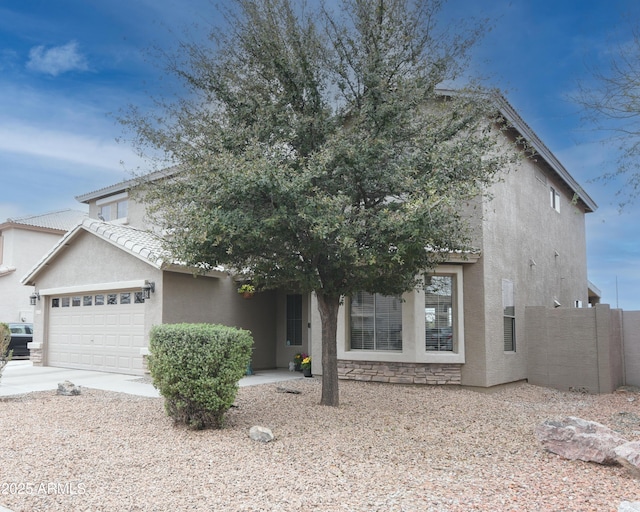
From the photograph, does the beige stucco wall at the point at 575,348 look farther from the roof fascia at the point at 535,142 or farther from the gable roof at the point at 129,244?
the gable roof at the point at 129,244

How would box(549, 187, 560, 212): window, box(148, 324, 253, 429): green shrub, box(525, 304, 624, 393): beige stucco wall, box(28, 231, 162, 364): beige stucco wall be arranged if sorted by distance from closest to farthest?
box(148, 324, 253, 429): green shrub → box(525, 304, 624, 393): beige stucco wall → box(28, 231, 162, 364): beige stucco wall → box(549, 187, 560, 212): window

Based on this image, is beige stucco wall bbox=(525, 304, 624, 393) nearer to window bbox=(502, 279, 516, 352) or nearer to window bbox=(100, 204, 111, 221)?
window bbox=(502, 279, 516, 352)

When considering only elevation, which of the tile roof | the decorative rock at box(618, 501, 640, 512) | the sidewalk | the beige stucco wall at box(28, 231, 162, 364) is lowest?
the sidewalk

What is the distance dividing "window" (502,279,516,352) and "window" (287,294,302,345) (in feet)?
19.1

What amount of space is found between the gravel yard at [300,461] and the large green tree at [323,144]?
212 cm

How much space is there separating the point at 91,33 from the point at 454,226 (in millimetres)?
8235

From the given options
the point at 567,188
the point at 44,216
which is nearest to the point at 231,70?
the point at 567,188

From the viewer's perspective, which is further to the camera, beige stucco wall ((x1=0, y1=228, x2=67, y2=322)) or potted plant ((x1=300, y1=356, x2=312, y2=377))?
beige stucco wall ((x1=0, y1=228, x2=67, y2=322))

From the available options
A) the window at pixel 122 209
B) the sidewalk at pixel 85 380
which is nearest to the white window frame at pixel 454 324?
the sidewalk at pixel 85 380

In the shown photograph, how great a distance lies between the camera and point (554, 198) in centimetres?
1731

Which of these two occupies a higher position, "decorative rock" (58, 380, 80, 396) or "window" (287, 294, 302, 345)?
"window" (287, 294, 302, 345)

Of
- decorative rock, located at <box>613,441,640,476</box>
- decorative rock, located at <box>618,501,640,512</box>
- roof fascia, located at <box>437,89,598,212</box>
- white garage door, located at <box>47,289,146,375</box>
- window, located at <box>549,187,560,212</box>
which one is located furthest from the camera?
window, located at <box>549,187,560,212</box>

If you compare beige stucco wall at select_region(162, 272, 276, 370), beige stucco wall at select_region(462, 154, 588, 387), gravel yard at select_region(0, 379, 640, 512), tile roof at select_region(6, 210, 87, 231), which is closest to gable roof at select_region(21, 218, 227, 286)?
beige stucco wall at select_region(162, 272, 276, 370)

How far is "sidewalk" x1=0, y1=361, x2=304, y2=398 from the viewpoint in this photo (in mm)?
11555
